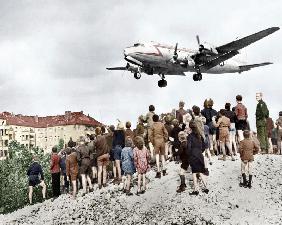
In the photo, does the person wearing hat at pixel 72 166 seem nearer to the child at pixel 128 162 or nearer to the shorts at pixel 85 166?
the shorts at pixel 85 166

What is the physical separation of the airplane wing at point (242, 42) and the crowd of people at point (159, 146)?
13.0 m

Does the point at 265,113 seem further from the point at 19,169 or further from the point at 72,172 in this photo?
the point at 19,169

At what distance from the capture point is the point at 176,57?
29766 mm

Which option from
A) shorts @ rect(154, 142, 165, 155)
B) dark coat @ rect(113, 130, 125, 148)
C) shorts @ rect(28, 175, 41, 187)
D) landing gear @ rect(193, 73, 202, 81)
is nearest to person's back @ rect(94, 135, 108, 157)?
dark coat @ rect(113, 130, 125, 148)

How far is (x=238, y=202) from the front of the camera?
1291 centimetres

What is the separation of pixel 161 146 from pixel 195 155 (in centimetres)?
189

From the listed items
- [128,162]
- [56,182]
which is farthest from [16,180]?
[128,162]

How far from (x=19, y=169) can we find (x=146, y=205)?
45.7m

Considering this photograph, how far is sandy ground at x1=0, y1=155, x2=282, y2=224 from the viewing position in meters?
12.4

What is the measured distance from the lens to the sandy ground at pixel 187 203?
12.4m

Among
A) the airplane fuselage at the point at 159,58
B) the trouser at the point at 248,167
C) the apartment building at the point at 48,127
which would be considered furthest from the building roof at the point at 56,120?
the trouser at the point at 248,167

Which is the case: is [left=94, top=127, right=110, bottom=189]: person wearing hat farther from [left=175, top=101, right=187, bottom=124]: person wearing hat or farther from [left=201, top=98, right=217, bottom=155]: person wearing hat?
[left=201, top=98, right=217, bottom=155]: person wearing hat

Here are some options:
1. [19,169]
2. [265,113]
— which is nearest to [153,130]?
[265,113]

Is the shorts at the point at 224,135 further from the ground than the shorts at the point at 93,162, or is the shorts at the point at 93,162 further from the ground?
the shorts at the point at 224,135
